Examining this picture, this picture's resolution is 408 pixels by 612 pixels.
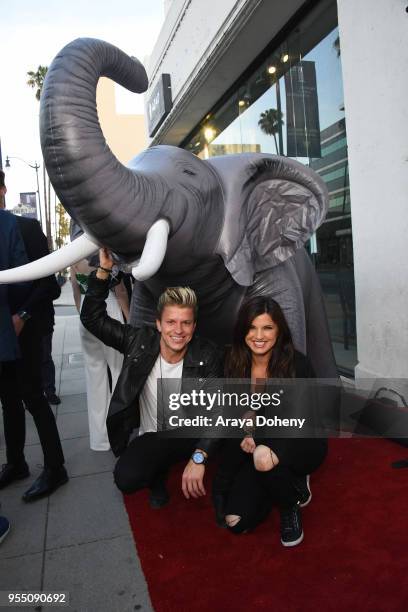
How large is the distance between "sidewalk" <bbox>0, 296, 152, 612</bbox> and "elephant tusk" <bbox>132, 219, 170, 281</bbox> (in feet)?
4.00

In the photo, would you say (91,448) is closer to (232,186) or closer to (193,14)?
(232,186)

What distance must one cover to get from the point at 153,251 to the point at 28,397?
1205 millimetres

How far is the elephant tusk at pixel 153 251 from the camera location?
77.2 inches

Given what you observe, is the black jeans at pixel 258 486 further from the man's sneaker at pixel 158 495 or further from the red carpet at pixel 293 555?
the man's sneaker at pixel 158 495

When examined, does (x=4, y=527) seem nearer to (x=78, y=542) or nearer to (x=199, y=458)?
(x=78, y=542)

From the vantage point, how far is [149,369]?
2549 millimetres

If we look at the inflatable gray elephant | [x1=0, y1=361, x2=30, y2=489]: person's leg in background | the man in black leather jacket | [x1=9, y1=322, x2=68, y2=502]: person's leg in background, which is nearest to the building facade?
the inflatable gray elephant

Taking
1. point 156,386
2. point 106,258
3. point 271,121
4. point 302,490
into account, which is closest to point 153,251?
point 106,258

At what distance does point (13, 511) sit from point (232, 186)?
2055 millimetres

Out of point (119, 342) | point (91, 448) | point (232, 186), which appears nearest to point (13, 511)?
point (91, 448)

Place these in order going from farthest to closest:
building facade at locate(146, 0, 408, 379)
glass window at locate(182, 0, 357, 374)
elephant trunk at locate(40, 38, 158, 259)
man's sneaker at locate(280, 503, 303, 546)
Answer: glass window at locate(182, 0, 357, 374), building facade at locate(146, 0, 408, 379), man's sneaker at locate(280, 503, 303, 546), elephant trunk at locate(40, 38, 158, 259)

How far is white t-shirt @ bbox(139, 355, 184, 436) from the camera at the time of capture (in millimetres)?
2557

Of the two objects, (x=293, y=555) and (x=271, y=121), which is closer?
(x=293, y=555)

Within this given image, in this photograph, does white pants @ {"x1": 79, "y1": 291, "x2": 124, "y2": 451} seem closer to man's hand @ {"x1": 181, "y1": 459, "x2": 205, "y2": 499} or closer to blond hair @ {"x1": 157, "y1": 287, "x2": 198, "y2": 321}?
blond hair @ {"x1": 157, "y1": 287, "x2": 198, "y2": 321}
